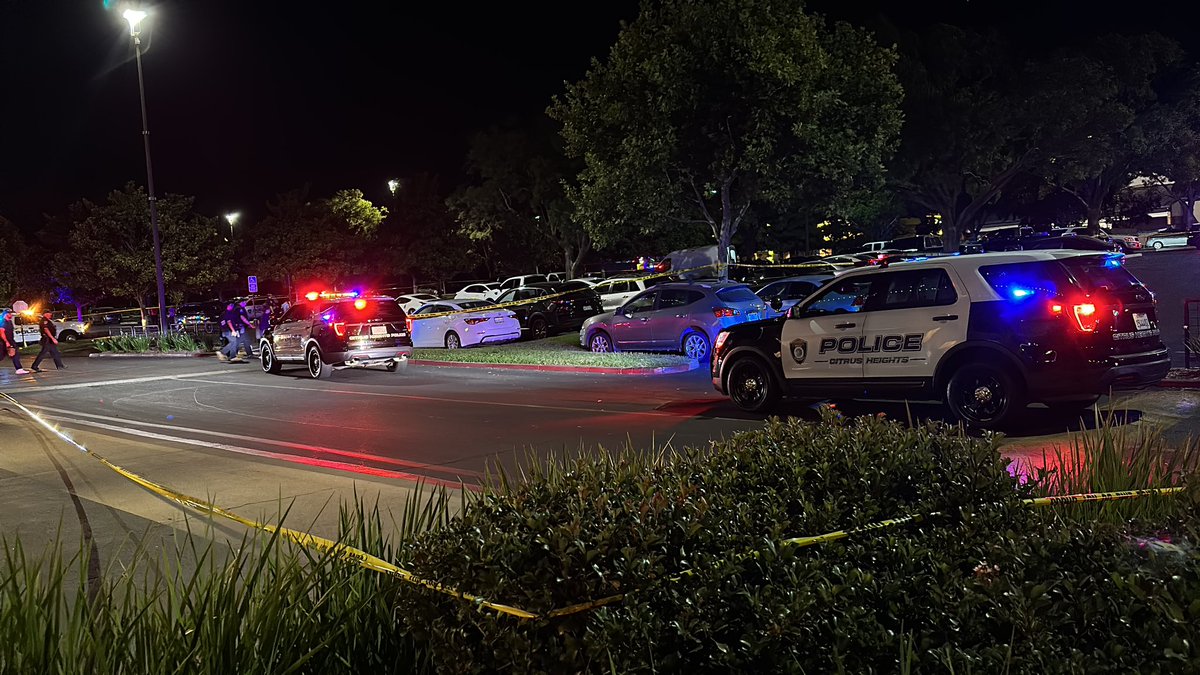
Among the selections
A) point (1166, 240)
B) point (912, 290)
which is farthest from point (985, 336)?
point (1166, 240)

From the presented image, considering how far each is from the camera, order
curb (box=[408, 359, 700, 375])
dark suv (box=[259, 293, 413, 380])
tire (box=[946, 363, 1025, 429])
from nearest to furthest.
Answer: tire (box=[946, 363, 1025, 429]), curb (box=[408, 359, 700, 375]), dark suv (box=[259, 293, 413, 380])

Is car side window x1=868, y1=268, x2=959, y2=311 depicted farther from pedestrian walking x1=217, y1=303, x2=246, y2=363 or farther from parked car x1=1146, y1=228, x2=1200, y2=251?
parked car x1=1146, y1=228, x2=1200, y2=251

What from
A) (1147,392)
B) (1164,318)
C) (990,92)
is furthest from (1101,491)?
(990,92)

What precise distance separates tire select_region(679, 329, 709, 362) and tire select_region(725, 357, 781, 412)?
6551mm

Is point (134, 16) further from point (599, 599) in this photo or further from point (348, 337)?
point (599, 599)

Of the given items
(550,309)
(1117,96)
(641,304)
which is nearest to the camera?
(641,304)

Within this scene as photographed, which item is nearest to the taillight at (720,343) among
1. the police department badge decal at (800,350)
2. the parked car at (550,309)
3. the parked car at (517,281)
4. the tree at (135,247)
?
the police department badge decal at (800,350)

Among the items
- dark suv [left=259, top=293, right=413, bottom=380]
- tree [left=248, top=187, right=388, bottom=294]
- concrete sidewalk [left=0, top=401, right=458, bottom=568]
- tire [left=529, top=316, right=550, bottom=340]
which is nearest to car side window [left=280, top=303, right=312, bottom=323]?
dark suv [left=259, top=293, right=413, bottom=380]

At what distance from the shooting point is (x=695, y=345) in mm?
18812

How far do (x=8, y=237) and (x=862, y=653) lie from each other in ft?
190

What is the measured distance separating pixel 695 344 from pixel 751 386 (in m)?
7.03

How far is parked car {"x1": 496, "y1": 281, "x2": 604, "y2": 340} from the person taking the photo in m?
27.2

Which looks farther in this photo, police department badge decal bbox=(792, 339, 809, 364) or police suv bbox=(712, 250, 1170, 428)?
police department badge decal bbox=(792, 339, 809, 364)

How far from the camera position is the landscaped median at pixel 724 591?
255 cm
